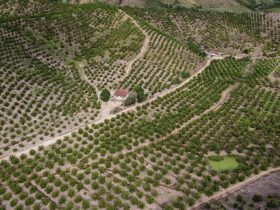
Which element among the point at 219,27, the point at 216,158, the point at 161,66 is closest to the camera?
the point at 216,158

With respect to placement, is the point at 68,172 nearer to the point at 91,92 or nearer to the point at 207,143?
the point at 207,143

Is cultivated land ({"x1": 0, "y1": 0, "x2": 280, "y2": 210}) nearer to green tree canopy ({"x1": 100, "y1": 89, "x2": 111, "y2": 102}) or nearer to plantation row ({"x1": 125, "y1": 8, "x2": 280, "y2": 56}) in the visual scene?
green tree canopy ({"x1": 100, "y1": 89, "x2": 111, "y2": 102})

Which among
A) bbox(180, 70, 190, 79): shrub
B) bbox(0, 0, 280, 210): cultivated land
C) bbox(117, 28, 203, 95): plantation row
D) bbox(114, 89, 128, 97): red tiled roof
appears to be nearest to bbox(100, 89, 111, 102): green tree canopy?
bbox(0, 0, 280, 210): cultivated land

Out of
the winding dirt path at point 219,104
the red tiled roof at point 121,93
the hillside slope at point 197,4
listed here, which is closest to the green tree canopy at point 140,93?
the red tiled roof at point 121,93

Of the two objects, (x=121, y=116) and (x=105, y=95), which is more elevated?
(x=105, y=95)

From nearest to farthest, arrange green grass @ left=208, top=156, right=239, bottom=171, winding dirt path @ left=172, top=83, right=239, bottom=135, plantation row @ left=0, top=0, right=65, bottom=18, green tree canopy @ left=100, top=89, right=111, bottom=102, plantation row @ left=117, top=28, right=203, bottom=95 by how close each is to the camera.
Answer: green grass @ left=208, top=156, right=239, bottom=171 → winding dirt path @ left=172, top=83, right=239, bottom=135 → green tree canopy @ left=100, top=89, right=111, bottom=102 → plantation row @ left=117, top=28, right=203, bottom=95 → plantation row @ left=0, top=0, right=65, bottom=18

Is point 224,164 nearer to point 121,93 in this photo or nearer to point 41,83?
point 121,93

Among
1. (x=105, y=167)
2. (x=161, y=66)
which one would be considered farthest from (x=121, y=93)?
(x=105, y=167)

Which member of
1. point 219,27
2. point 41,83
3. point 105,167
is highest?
point 219,27
